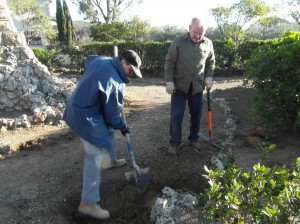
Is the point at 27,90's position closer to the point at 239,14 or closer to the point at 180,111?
the point at 180,111

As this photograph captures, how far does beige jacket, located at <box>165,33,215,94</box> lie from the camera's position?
14.8 feet

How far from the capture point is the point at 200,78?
4688mm

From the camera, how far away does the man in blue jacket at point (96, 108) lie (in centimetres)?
326

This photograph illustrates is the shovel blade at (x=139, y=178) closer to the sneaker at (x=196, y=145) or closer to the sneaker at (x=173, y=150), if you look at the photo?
the sneaker at (x=173, y=150)

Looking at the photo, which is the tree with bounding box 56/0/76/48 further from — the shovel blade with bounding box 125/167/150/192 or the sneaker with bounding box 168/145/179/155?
the shovel blade with bounding box 125/167/150/192

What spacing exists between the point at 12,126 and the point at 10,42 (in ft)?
9.26

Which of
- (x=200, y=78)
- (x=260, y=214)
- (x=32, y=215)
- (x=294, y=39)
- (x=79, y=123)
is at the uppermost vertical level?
(x=294, y=39)

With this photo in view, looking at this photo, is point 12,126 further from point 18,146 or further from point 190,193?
point 190,193

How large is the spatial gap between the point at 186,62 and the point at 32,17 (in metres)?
30.2

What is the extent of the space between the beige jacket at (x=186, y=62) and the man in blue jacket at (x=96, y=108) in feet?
4.08

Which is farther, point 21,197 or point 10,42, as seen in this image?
point 10,42

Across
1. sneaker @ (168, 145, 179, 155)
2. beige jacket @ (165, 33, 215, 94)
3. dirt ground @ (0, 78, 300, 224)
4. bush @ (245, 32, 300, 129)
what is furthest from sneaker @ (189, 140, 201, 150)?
bush @ (245, 32, 300, 129)

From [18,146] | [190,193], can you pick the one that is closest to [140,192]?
[190,193]

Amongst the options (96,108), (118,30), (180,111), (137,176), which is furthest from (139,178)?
(118,30)
